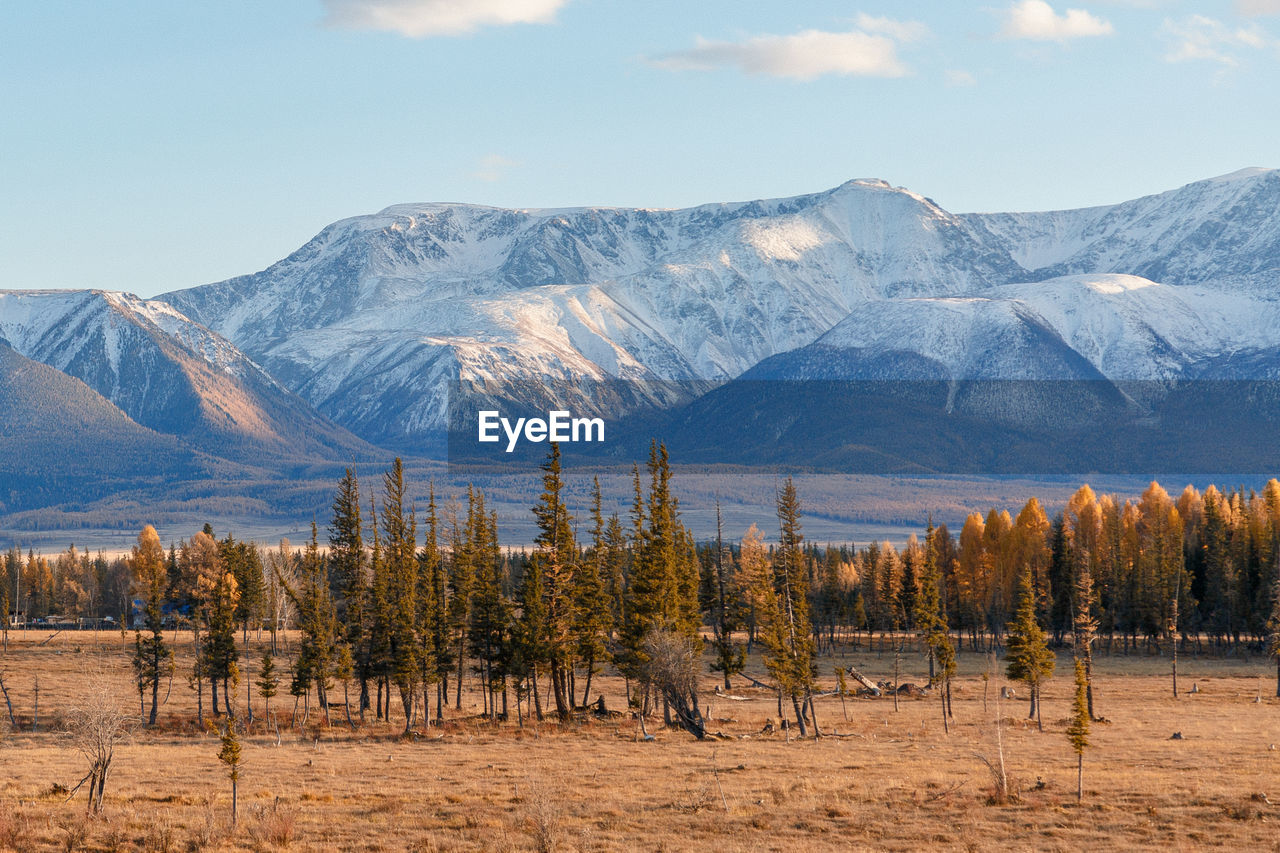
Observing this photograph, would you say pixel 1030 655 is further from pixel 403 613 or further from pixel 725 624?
pixel 403 613

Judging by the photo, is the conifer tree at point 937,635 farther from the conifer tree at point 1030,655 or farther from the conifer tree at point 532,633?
the conifer tree at point 532,633

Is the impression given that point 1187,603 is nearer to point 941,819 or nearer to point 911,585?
point 911,585

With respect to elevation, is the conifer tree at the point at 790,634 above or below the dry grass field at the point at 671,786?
above

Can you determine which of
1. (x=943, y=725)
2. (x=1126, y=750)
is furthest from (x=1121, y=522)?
(x=1126, y=750)

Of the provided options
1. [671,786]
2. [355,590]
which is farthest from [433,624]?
[671,786]

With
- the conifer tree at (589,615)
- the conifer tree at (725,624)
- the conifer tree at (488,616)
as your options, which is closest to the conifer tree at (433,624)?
the conifer tree at (488,616)

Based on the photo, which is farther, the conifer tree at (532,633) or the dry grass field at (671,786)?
the conifer tree at (532,633)

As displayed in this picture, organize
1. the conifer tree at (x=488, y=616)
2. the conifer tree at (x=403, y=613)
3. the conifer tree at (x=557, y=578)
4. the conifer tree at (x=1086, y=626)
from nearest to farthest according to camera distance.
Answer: the conifer tree at (x=1086, y=626)
the conifer tree at (x=403, y=613)
the conifer tree at (x=557, y=578)
the conifer tree at (x=488, y=616)
